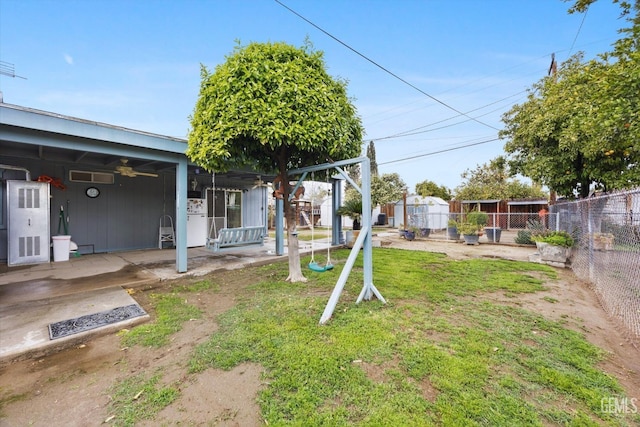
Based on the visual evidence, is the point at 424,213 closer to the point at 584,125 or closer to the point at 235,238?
the point at 584,125

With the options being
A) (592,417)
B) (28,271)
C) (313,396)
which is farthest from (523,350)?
(28,271)

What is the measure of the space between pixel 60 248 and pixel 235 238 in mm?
3882

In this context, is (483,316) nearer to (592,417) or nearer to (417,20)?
(592,417)

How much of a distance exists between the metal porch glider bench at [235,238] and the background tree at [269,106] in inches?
116

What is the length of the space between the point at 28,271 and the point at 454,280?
8198 mm

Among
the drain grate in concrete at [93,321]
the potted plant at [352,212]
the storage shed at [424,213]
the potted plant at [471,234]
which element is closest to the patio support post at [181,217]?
the drain grate in concrete at [93,321]

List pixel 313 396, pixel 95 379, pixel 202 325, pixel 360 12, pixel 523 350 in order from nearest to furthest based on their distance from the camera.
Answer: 1. pixel 313 396
2. pixel 95 379
3. pixel 523 350
4. pixel 202 325
5. pixel 360 12

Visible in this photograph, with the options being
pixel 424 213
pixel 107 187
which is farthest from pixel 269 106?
pixel 424 213

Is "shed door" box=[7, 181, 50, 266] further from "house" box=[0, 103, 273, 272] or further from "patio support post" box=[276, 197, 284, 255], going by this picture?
"patio support post" box=[276, 197, 284, 255]

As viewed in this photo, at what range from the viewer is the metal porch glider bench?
6.66 m

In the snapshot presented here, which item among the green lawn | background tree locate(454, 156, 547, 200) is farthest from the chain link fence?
background tree locate(454, 156, 547, 200)

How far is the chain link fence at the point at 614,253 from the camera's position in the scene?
2986mm

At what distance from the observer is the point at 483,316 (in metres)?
3.23

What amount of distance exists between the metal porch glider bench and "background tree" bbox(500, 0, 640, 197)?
23.7 ft
